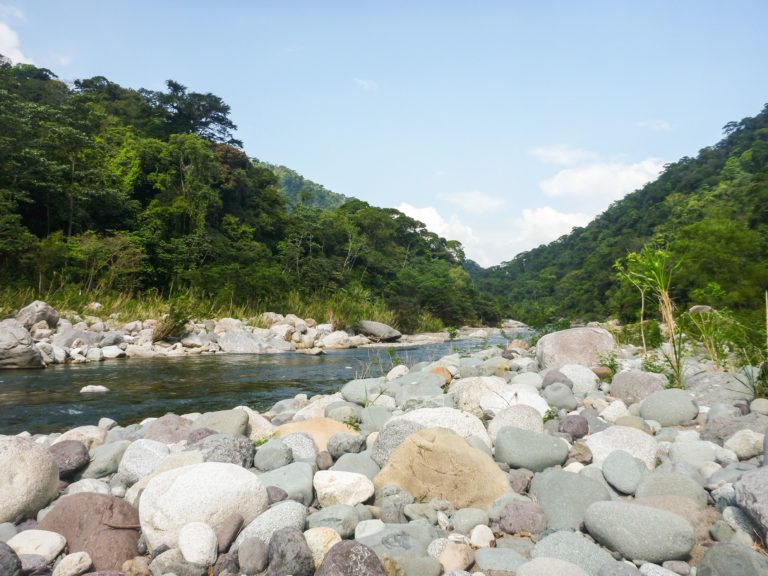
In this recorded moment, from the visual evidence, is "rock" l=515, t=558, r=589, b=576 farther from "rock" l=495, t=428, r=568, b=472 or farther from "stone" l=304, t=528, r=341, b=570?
"rock" l=495, t=428, r=568, b=472

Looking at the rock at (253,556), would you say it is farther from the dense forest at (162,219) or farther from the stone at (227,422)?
the dense forest at (162,219)

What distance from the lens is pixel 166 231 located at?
26.9 m

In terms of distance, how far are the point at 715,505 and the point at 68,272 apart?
20293 mm

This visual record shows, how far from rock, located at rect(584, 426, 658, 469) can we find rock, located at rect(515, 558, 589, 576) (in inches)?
56.3

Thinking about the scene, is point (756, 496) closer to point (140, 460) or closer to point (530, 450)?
point (530, 450)

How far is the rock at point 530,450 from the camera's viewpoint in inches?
130

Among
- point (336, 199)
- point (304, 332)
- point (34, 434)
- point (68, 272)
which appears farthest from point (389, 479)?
point (336, 199)

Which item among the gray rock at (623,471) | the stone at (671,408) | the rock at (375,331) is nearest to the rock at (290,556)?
the gray rock at (623,471)

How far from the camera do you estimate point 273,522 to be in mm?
2506

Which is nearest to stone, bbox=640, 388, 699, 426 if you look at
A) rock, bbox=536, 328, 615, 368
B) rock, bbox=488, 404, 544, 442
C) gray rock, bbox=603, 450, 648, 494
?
rock, bbox=488, 404, 544, 442

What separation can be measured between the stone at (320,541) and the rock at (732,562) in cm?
156

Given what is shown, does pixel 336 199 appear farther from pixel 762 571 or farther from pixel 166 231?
pixel 762 571

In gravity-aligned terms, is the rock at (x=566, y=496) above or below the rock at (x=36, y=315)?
below

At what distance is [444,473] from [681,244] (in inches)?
607
